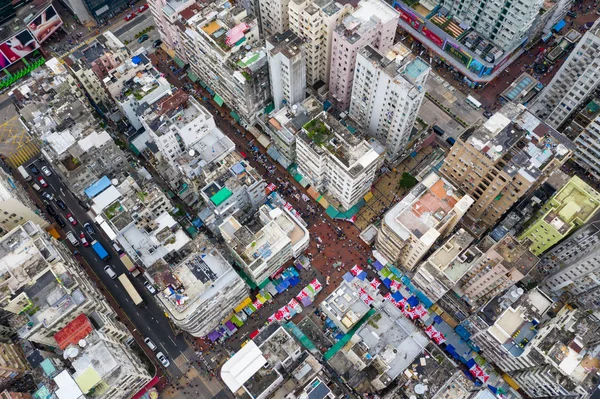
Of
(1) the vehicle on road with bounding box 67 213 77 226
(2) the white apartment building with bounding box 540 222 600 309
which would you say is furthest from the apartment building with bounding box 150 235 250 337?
(2) the white apartment building with bounding box 540 222 600 309

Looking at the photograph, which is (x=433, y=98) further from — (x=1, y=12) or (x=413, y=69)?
(x=1, y=12)

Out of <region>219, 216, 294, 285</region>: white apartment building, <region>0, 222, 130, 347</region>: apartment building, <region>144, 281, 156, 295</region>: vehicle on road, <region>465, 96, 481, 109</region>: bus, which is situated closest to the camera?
<region>0, 222, 130, 347</region>: apartment building

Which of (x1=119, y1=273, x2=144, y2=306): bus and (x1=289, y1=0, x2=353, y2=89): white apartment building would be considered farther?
(x1=119, y1=273, x2=144, y2=306): bus

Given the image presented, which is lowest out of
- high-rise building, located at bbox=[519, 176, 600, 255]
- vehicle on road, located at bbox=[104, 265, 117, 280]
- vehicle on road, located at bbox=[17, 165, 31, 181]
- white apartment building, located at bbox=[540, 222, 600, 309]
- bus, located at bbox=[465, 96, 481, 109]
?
white apartment building, located at bbox=[540, 222, 600, 309]

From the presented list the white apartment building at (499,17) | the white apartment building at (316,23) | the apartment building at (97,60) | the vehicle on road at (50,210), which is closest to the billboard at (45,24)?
the apartment building at (97,60)

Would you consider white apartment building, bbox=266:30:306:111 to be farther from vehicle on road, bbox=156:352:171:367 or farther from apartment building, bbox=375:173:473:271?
vehicle on road, bbox=156:352:171:367

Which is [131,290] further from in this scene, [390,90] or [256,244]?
[390,90]
